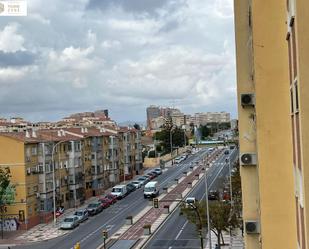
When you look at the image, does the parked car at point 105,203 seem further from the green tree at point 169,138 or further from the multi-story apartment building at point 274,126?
the green tree at point 169,138

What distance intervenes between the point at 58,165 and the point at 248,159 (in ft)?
193

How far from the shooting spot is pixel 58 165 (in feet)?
215

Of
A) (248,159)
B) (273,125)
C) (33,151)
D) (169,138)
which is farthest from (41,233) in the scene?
(169,138)

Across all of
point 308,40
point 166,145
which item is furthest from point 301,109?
point 166,145

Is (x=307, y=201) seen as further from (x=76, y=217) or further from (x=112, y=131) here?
(x=112, y=131)

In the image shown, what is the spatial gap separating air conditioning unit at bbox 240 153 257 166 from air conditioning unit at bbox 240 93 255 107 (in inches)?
28.9

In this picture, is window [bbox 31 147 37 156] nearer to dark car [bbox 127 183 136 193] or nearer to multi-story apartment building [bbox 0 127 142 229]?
multi-story apartment building [bbox 0 127 142 229]

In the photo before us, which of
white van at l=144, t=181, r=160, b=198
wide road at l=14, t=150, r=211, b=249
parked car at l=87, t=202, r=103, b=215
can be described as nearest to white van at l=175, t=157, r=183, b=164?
wide road at l=14, t=150, r=211, b=249

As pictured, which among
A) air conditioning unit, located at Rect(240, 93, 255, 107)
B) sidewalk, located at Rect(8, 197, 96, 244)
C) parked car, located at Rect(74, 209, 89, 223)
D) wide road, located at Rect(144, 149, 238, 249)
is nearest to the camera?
air conditioning unit, located at Rect(240, 93, 255, 107)

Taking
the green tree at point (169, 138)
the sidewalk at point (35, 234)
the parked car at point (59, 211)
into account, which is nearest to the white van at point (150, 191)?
the parked car at point (59, 211)

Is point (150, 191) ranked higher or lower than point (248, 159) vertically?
lower

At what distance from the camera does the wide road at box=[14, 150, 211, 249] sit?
46.2m

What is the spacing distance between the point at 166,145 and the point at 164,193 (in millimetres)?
72983

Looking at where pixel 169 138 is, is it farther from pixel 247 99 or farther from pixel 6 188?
pixel 247 99
